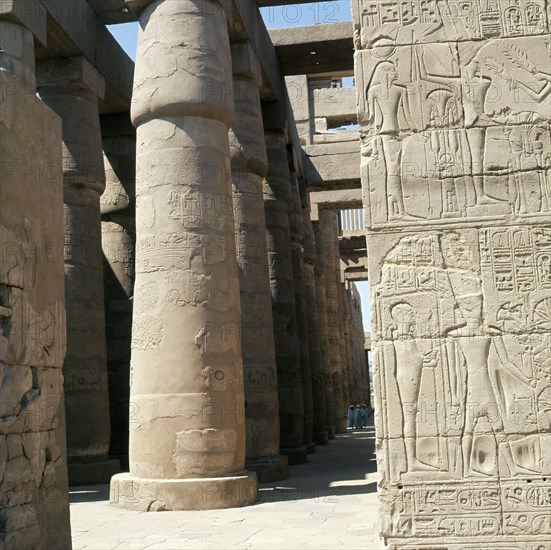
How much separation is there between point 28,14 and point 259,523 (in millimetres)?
7070

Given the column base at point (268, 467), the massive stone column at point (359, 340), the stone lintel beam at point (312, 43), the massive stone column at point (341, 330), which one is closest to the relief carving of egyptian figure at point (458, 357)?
the column base at point (268, 467)

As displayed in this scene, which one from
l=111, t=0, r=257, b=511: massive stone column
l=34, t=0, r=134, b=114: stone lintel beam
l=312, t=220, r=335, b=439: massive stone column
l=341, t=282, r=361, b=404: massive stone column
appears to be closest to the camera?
l=111, t=0, r=257, b=511: massive stone column

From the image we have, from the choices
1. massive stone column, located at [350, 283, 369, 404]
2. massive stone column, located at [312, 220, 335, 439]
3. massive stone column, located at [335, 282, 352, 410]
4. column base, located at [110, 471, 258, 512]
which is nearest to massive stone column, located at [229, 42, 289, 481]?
column base, located at [110, 471, 258, 512]

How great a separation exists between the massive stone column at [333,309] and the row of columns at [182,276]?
24.6 ft

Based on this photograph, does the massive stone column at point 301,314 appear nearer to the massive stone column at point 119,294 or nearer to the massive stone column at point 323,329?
the massive stone column at point 119,294

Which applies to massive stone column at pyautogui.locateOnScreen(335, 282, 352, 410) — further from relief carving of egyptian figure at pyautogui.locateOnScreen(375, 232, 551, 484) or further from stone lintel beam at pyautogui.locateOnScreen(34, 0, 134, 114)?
relief carving of egyptian figure at pyautogui.locateOnScreen(375, 232, 551, 484)

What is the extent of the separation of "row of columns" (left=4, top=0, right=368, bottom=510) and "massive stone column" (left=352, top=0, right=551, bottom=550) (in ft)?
12.3

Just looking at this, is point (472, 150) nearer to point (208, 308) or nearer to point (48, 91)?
point (208, 308)

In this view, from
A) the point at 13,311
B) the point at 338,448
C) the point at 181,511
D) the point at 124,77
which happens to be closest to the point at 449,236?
the point at 13,311

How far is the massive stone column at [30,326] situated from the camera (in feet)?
15.7

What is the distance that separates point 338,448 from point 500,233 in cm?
1347

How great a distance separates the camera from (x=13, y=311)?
16.0 feet

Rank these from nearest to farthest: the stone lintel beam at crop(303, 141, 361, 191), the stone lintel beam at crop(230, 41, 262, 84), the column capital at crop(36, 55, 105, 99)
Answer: the stone lintel beam at crop(230, 41, 262, 84), the column capital at crop(36, 55, 105, 99), the stone lintel beam at crop(303, 141, 361, 191)

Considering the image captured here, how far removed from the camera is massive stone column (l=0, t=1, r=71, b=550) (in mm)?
4777
